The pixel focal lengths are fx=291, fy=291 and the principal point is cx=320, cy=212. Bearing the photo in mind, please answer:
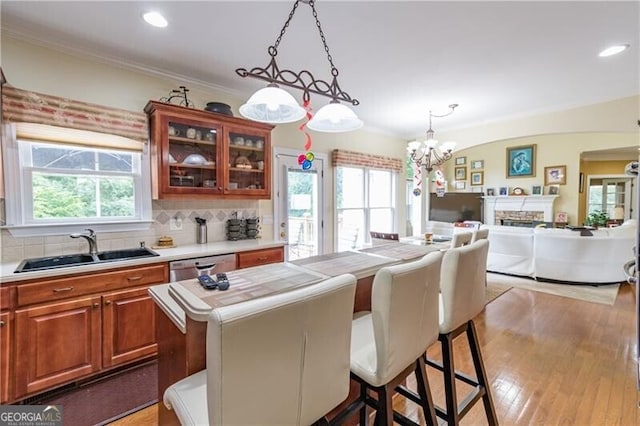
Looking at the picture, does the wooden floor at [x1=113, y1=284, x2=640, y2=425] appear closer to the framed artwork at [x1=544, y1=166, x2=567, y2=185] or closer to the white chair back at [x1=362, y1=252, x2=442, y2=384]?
the white chair back at [x1=362, y1=252, x2=442, y2=384]

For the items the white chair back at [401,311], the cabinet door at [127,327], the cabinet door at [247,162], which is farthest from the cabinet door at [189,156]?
the white chair back at [401,311]

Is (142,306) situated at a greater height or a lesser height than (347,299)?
lesser

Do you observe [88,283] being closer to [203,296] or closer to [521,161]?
[203,296]

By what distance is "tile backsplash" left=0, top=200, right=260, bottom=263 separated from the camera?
7.45ft

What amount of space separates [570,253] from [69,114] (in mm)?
6402

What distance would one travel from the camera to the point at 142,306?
7.61ft

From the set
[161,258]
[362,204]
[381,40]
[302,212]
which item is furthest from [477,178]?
[161,258]

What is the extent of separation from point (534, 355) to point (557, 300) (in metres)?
1.84

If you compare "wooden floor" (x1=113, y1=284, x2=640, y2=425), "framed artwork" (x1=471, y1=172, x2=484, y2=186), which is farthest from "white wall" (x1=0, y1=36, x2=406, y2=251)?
"framed artwork" (x1=471, y1=172, x2=484, y2=186)

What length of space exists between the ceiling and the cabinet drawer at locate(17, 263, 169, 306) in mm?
1831

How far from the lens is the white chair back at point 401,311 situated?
1.08 metres

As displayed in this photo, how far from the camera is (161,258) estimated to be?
240 cm

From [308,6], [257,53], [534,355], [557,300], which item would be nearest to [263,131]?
[257,53]

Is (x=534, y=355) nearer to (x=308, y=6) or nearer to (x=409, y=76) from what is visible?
(x=409, y=76)
